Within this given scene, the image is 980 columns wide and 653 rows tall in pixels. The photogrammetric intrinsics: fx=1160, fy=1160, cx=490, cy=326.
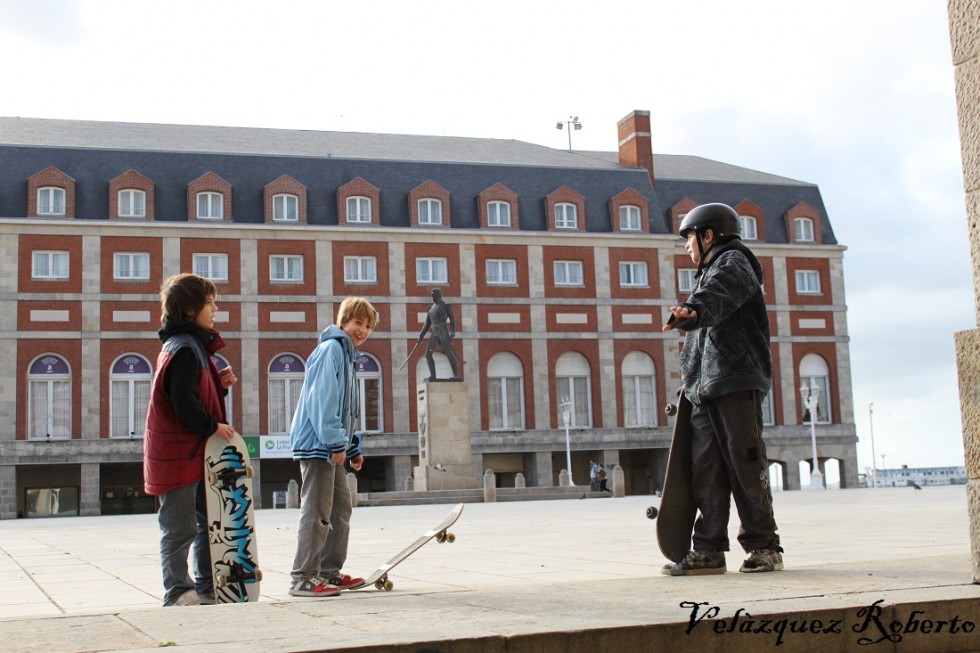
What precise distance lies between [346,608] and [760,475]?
2.39 metres

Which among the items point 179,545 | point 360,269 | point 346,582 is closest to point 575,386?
point 360,269

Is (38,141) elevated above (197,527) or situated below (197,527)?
above

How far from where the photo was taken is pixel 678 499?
6.29 meters

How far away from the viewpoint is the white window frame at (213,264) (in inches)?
1742

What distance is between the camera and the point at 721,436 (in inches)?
244

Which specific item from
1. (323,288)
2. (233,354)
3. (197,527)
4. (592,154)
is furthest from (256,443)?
(197,527)

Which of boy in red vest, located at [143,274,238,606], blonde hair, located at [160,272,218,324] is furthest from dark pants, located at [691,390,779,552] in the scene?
blonde hair, located at [160,272,218,324]

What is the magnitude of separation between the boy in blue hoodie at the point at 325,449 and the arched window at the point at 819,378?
46.7 metres

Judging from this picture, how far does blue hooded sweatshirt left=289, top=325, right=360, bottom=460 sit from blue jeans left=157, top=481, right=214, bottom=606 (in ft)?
2.07

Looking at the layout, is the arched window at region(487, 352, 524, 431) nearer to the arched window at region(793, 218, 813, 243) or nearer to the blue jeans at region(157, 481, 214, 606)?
the arched window at region(793, 218, 813, 243)

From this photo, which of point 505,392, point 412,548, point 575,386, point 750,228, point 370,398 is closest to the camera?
point 412,548

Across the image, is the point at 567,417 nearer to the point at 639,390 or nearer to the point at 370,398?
the point at 639,390

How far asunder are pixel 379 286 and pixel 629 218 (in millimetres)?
11475

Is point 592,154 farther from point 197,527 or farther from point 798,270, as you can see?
point 197,527
